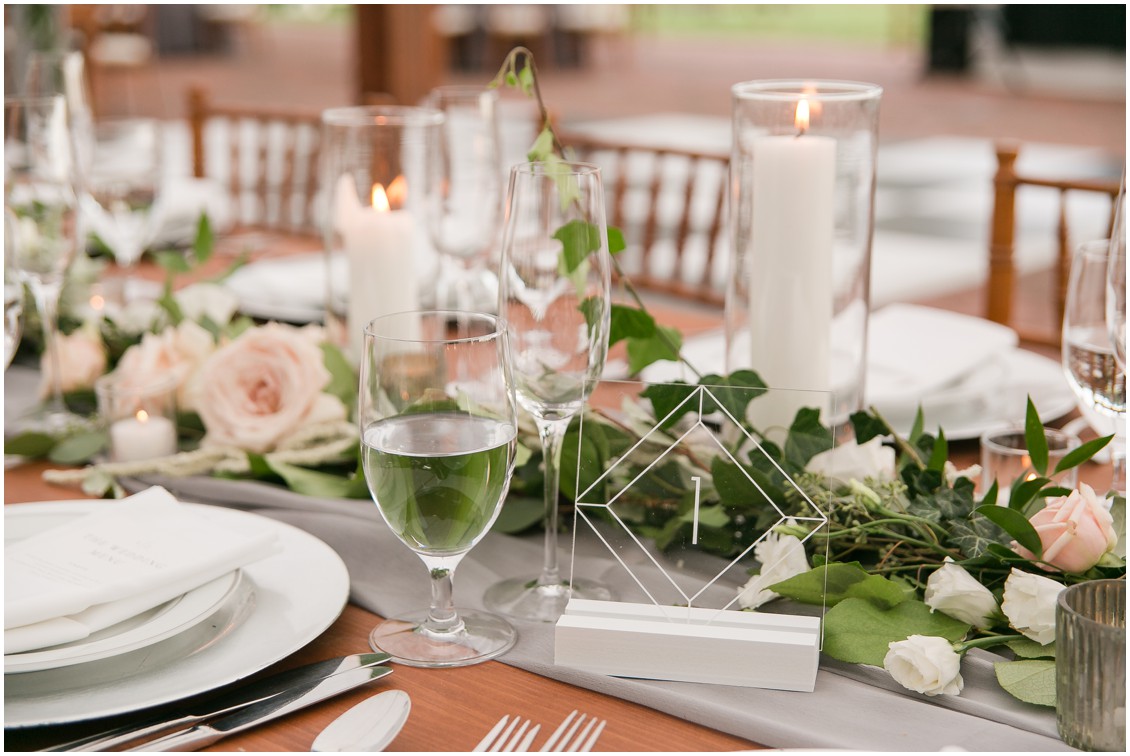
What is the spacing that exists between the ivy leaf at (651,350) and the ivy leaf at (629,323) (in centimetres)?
2

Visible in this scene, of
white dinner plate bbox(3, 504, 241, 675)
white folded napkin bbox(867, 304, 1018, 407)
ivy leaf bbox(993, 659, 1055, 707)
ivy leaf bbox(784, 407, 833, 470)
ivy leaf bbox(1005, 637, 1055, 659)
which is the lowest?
ivy leaf bbox(993, 659, 1055, 707)

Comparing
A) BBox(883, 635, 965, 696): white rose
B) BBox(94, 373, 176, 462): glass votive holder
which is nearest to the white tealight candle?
BBox(94, 373, 176, 462): glass votive holder

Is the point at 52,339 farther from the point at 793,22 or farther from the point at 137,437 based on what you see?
the point at 793,22

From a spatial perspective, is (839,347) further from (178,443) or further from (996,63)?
(996,63)

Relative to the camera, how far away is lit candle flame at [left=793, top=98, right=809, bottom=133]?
957 millimetres

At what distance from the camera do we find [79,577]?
0.72 meters

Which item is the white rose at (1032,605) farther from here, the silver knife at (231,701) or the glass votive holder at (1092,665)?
the silver knife at (231,701)

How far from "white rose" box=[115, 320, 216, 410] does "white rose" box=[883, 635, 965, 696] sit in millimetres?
662

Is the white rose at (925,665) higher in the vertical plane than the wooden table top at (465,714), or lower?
higher

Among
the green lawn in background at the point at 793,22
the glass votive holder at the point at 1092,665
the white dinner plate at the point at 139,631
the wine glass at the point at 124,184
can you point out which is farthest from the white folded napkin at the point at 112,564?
the green lawn in background at the point at 793,22

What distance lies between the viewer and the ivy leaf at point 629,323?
3.05 ft

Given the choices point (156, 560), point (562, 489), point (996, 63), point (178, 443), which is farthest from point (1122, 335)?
point (996, 63)

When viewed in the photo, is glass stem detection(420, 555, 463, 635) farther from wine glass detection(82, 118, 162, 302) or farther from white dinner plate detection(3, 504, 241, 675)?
wine glass detection(82, 118, 162, 302)

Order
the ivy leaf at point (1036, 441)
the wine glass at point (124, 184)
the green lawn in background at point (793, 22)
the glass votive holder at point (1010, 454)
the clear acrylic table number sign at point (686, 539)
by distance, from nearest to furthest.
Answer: the clear acrylic table number sign at point (686, 539)
the ivy leaf at point (1036, 441)
the glass votive holder at point (1010, 454)
the wine glass at point (124, 184)
the green lawn in background at point (793, 22)
